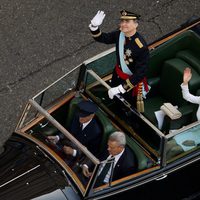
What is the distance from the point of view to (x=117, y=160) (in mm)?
6520

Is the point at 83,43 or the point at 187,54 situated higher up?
the point at 83,43

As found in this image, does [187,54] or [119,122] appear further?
[187,54]

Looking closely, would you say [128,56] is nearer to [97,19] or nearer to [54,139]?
[97,19]

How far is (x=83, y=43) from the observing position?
9.30 m

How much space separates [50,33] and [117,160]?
332 cm

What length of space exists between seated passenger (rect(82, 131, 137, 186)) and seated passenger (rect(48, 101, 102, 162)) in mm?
178

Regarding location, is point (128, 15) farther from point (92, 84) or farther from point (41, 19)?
point (41, 19)

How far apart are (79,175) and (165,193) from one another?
3.01 feet

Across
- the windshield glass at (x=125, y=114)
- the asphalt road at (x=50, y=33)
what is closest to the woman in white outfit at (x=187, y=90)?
the windshield glass at (x=125, y=114)

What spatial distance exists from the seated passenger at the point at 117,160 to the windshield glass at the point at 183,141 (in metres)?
0.37

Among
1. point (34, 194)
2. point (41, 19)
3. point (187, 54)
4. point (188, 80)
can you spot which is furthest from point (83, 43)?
point (34, 194)

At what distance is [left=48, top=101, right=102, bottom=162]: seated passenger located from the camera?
6.74m

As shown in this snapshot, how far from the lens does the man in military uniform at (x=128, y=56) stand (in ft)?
22.6

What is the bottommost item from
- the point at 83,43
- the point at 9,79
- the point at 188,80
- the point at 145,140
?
the point at 145,140
